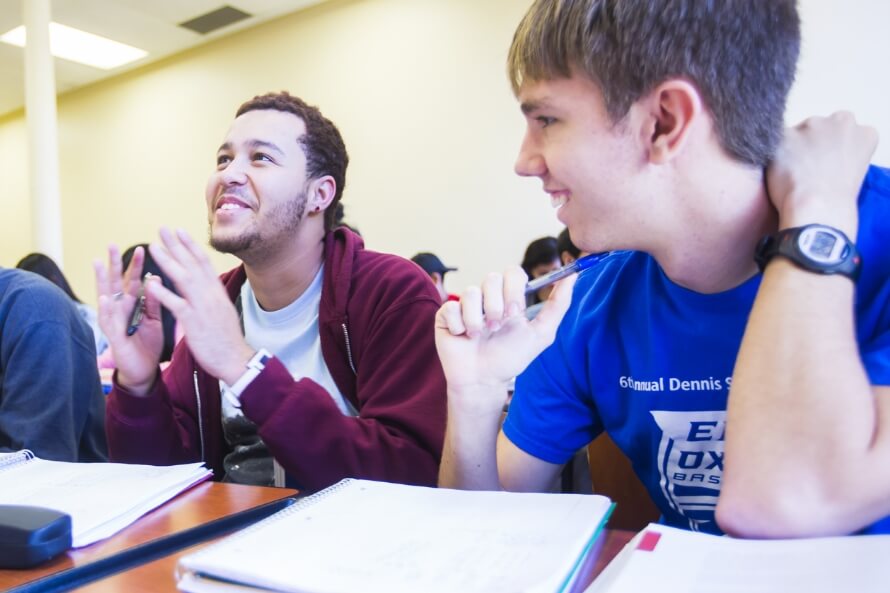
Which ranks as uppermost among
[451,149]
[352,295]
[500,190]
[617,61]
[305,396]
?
[451,149]

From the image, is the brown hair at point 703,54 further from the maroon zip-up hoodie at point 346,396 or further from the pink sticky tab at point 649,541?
the maroon zip-up hoodie at point 346,396

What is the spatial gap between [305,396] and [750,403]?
0.61m

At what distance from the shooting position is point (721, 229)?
0.78 metres

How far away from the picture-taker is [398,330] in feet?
3.97

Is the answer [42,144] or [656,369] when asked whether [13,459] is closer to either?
[656,369]

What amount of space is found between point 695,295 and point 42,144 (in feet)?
16.2


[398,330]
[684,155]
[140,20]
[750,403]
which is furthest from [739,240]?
[140,20]

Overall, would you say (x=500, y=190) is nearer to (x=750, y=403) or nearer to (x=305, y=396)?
(x=305, y=396)

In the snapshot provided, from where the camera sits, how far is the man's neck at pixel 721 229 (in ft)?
2.50

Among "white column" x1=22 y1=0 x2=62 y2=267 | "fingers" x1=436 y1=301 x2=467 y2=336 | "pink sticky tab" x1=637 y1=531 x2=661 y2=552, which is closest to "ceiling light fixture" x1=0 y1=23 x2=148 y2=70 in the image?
"white column" x1=22 y1=0 x2=62 y2=267

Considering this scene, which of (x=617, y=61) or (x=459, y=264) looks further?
(x=459, y=264)

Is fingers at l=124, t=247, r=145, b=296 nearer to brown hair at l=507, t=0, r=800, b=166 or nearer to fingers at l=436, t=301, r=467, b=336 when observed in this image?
fingers at l=436, t=301, r=467, b=336

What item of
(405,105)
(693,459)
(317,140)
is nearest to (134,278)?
(317,140)

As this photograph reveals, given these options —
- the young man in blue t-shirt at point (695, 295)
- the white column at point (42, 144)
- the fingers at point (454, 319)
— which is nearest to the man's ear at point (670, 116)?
the young man in blue t-shirt at point (695, 295)
